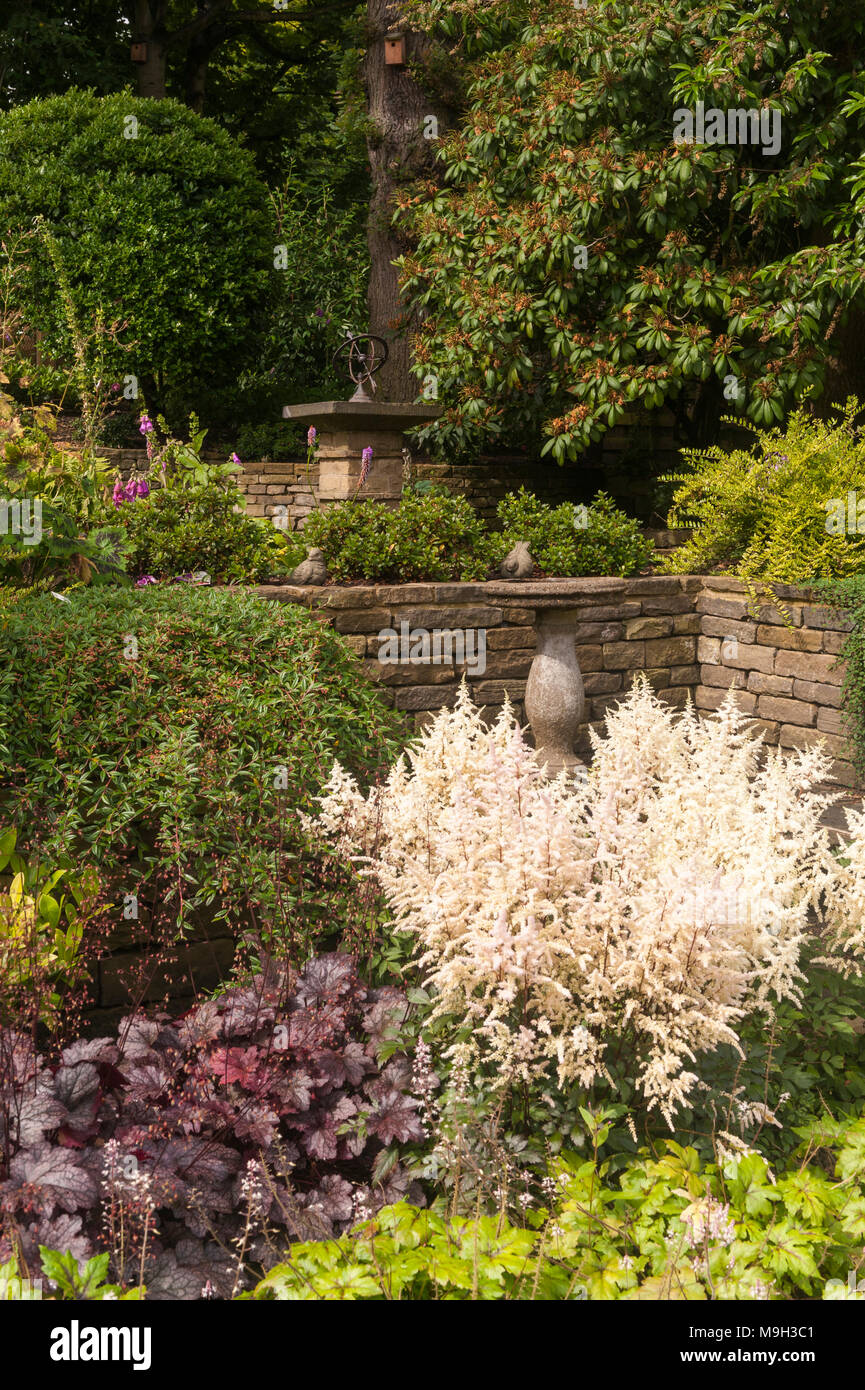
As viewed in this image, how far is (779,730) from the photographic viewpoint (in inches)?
255

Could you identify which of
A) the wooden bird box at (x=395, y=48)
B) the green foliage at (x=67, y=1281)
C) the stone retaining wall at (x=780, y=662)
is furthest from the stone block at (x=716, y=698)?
the wooden bird box at (x=395, y=48)

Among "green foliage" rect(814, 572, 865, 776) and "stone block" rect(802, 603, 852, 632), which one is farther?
"stone block" rect(802, 603, 852, 632)

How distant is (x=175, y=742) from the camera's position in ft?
11.9

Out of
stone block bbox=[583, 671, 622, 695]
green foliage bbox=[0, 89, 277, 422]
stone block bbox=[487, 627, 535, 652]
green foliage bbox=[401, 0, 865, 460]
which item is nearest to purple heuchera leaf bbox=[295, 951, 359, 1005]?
stone block bbox=[487, 627, 535, 652]

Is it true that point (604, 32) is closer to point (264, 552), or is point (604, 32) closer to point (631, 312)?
point (631, 312)

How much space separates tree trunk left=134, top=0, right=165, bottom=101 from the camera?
43.9ft

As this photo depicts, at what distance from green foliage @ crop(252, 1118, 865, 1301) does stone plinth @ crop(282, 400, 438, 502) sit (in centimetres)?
513

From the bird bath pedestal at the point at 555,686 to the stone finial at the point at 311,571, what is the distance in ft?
2.72

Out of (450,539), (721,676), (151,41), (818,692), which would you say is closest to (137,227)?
(151,41)

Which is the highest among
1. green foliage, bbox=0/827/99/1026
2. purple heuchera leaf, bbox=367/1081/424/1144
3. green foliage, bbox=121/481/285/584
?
green foliage, bbox=121/481/285/584

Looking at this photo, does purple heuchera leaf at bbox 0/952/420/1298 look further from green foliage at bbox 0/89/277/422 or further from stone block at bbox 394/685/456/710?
green foliage at bbox 0/89/277/422

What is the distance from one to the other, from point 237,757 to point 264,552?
2141 mm

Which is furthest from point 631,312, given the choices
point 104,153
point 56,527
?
point 104,153

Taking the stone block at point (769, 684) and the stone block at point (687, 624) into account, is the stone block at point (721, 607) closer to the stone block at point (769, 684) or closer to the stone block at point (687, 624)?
the stone block at point (687, 624)
